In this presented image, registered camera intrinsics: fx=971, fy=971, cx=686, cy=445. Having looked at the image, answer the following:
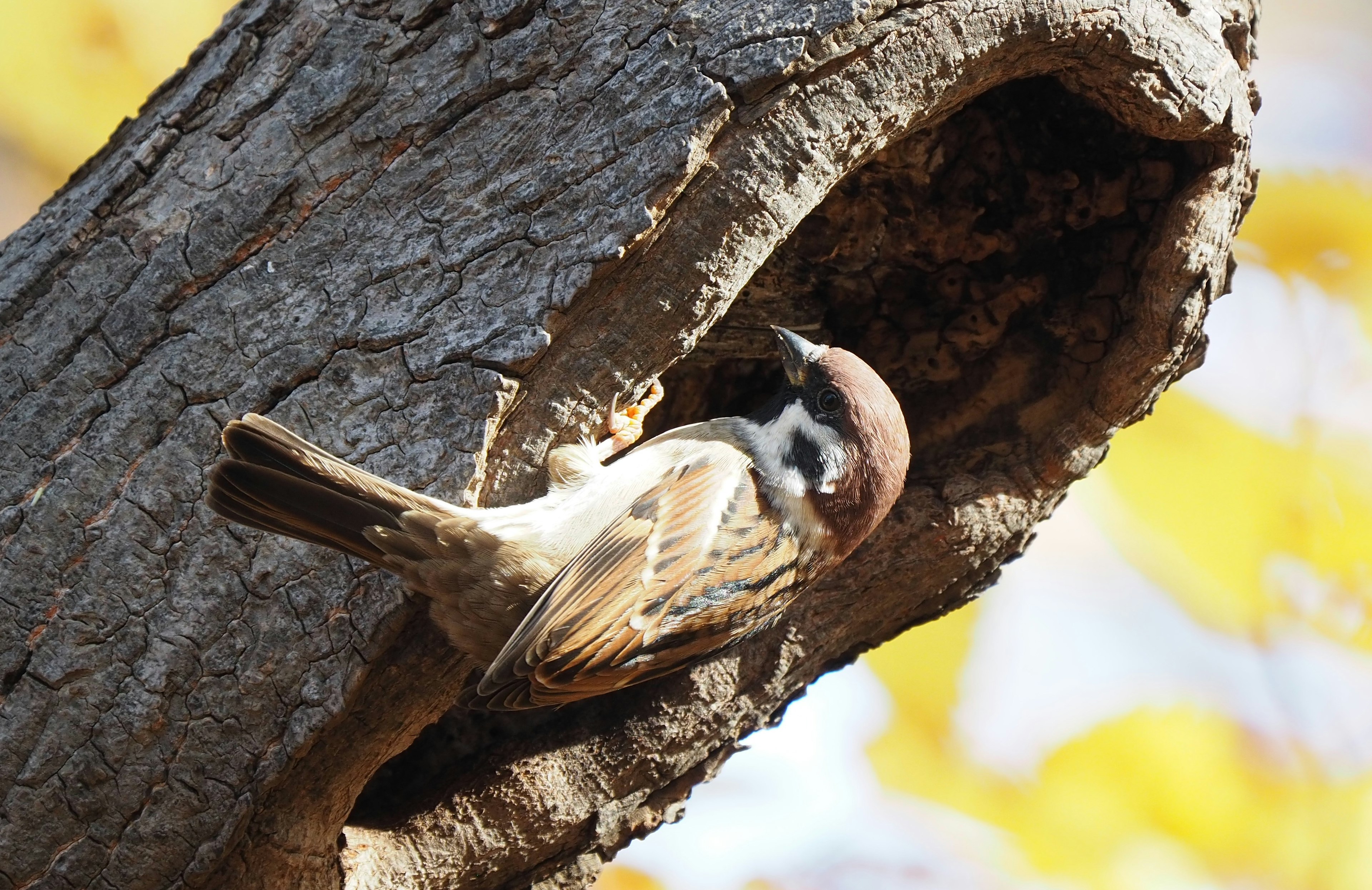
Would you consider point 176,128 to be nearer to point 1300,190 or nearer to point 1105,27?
point 1105,27

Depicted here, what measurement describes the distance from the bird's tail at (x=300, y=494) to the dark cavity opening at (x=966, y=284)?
32.0 inches

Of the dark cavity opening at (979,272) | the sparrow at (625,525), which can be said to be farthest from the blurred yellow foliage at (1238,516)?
the sparrow at (625,525)

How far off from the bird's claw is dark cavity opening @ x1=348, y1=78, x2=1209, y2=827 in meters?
0.25

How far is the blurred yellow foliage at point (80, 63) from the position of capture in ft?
9.38

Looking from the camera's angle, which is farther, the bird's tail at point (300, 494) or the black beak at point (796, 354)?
the black beak at point (796, 354)

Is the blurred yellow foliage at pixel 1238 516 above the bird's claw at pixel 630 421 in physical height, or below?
above

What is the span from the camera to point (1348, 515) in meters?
3.37

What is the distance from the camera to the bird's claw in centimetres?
203

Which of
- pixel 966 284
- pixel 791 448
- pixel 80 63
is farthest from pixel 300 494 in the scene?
pixel 80 63

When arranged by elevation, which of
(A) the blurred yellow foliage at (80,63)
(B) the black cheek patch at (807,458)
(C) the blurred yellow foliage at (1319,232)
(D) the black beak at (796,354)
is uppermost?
(C) the blurred yellow foliage at (1319,232)

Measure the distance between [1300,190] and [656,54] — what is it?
270 cm

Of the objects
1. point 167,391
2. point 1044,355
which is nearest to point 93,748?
point 167,391

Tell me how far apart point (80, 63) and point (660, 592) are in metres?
2.53

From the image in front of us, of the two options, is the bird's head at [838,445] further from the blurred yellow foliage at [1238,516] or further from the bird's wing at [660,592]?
the blurred yellow foliage at [1238,516]
